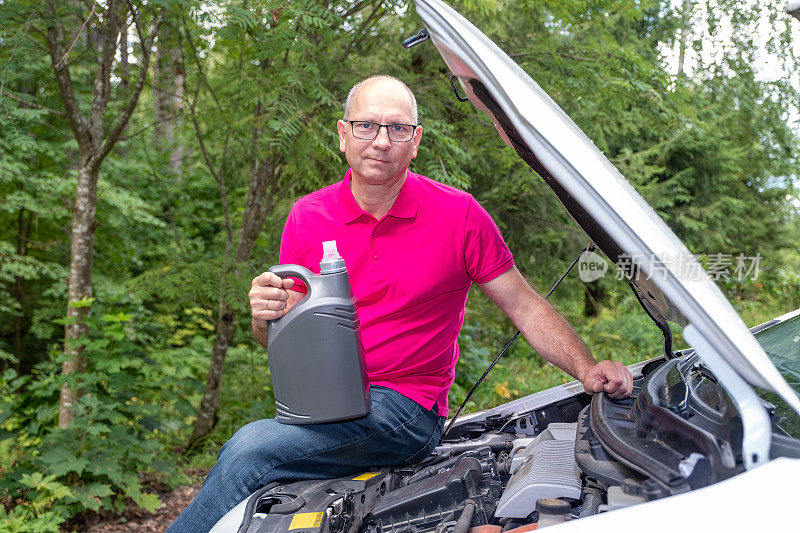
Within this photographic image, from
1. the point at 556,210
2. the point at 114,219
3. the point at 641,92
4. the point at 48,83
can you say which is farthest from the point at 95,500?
the point at 556,210

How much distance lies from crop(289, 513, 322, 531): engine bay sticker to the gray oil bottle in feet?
0.99

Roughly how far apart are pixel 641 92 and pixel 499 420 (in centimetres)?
311

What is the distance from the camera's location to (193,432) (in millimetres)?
5664

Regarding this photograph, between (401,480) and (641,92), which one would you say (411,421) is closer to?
(401,480)

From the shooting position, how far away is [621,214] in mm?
1333

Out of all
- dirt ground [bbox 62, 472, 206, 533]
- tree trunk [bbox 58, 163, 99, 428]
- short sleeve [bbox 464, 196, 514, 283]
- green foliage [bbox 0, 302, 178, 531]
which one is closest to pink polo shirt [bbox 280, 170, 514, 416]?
short sleeve [bbox 464, 196, 514, 283]

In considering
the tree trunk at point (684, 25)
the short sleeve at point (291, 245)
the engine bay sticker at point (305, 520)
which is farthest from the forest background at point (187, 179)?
the tree trunk at point (684, 25)

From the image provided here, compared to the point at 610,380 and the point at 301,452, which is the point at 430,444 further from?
the point at 610,380

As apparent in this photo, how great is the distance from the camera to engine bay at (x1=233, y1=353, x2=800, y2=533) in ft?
4.67

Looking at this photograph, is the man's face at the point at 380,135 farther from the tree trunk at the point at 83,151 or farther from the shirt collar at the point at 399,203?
the tree trunk at the point at 83,151

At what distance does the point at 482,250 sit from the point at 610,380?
708mm

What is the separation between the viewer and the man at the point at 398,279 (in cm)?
229

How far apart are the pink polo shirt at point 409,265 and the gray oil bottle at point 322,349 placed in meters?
0.45

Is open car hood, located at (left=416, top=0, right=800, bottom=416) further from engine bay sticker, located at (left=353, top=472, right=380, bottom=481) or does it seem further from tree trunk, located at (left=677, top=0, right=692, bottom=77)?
tree trunk, located at (left=677, top=0, right=692, bottom=77)
